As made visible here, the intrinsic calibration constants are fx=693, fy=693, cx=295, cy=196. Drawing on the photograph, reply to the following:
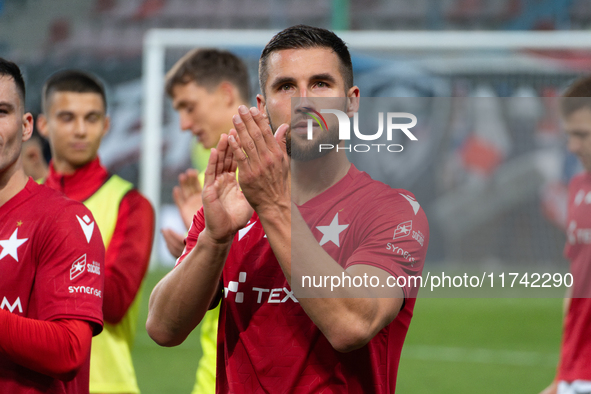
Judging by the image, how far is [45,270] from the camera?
7.16 ft

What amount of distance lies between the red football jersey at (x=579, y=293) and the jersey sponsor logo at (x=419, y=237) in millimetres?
1865

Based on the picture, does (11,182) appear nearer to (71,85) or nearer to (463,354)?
(71,85)

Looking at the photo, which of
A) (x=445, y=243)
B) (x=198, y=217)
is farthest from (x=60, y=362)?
(x=445, y=243)

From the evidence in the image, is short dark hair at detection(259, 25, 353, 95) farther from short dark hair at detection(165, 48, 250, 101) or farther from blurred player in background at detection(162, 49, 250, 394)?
short dark hair at detection(165, 48, 250, 101)

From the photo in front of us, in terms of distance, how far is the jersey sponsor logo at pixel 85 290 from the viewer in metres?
2.18

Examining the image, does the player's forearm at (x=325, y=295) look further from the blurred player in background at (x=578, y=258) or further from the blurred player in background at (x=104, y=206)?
the blurred player in background at (x=578, y=258)

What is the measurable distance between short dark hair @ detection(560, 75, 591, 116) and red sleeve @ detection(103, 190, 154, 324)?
2.32 metres

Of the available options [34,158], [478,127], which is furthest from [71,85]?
[478,127]

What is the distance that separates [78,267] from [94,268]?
2.5 inches

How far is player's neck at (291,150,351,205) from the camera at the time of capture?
7.34ft

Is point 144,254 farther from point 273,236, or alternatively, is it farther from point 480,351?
point 480,351

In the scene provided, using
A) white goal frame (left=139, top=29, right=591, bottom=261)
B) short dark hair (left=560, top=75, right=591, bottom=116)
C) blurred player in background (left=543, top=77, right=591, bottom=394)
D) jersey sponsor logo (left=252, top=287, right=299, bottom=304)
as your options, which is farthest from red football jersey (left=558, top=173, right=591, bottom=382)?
white goal frame (left=139, top=29, right=591, bottom=261)

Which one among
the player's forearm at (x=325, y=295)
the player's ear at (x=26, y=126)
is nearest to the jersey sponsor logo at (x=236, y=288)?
the player's forearm at (x=325, y=295)

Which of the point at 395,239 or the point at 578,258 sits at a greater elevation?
the point at 395,239
